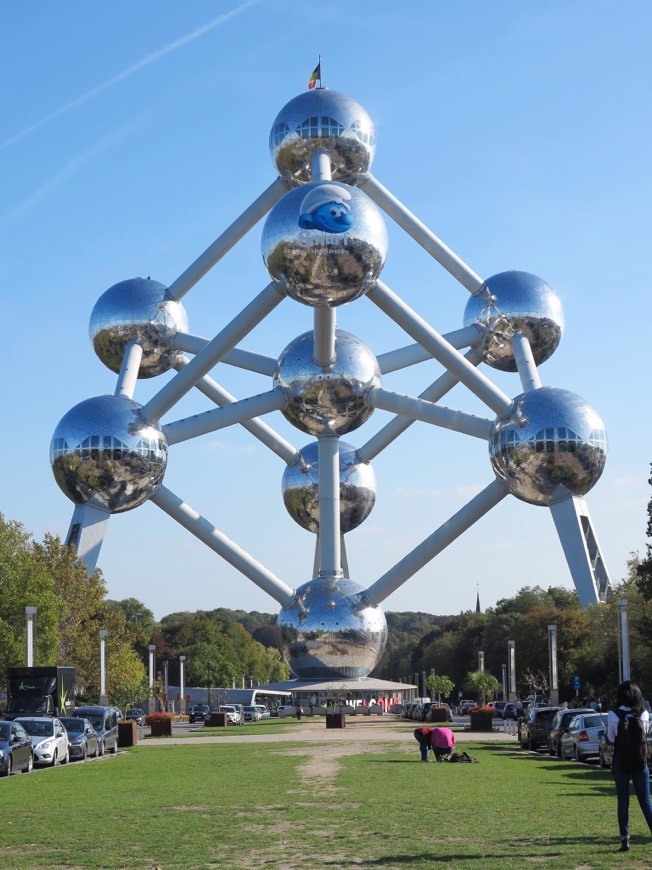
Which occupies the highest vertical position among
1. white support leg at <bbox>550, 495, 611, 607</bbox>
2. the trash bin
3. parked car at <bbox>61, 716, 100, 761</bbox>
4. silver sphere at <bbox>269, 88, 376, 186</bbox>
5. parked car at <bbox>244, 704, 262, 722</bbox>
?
silver sphere at <bbox>269, 88, 376, 186</bbox>

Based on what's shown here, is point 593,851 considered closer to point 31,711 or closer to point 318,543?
point 31,711

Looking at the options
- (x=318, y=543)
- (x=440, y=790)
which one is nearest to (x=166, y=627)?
(x=318, y=543)

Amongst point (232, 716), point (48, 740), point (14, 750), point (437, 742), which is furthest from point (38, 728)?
point (232, 716)

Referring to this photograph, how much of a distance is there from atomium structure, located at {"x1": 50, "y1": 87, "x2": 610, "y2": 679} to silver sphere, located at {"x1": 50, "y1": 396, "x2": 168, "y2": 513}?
0.15ft

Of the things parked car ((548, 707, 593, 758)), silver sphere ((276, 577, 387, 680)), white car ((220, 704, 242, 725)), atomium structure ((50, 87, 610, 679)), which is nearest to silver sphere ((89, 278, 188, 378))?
atomium structure ((50, 87, 610, 679))

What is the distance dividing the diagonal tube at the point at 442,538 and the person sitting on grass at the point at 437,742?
14.2 meters

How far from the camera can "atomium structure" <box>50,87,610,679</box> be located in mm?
31516

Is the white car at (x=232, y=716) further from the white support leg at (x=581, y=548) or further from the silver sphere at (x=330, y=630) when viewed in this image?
the white support leg at (x=581, y=548)

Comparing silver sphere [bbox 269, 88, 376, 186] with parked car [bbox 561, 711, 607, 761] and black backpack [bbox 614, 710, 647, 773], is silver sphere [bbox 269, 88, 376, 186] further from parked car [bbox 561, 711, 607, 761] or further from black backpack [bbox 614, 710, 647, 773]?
black backpack [bbox 614, 710, 647, 773]

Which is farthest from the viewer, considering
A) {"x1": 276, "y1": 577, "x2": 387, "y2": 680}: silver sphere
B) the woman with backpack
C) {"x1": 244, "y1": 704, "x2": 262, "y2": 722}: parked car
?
{"x1": 244, "y1": 704, "x2": 262, "y2": 722}: parked car

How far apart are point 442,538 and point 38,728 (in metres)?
15.0

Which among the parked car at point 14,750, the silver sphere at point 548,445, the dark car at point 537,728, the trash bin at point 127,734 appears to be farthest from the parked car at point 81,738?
the silver sphere at point 548,445

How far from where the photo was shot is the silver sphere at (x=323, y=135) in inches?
1382

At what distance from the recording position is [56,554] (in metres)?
43.6
